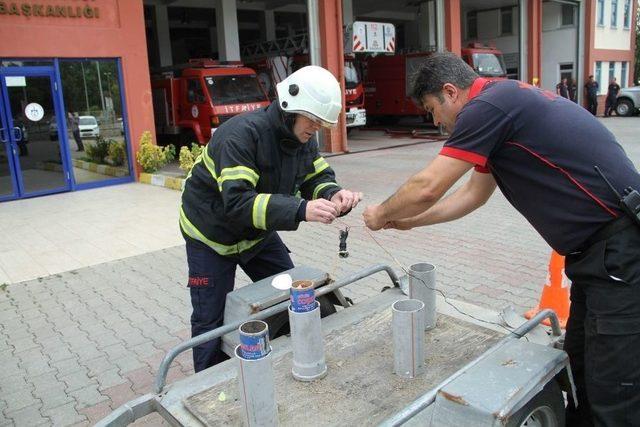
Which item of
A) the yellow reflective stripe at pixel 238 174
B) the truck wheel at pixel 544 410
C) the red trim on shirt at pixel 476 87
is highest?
the red trim on shirt at pixel 476 87

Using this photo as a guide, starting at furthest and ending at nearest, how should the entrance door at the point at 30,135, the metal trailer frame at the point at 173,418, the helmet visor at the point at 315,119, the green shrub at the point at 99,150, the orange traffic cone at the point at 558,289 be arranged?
1. the green shrub at the point at 99,150
2. the entrance door at the point at 30,135
3. the orange traffic cone at the point at 558,289
4. the helmet visor at the point at 315,119
5. the metal trailer frame at the point at 173,418

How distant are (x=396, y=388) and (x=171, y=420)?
910mm

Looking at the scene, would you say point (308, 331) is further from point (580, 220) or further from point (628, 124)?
point (628, 124)

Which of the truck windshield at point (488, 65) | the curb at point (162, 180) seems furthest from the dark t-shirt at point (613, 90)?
the curb at point (162, 180)

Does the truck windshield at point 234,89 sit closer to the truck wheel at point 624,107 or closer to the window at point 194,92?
the window at point 194,92

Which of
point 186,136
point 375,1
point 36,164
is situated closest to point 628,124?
point 375,1

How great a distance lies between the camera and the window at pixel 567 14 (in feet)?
87.4

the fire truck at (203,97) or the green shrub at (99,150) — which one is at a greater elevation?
the fire truck at (203,97)

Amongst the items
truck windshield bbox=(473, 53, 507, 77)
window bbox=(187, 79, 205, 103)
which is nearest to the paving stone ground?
window bbox=(187, 79, 205, 103)

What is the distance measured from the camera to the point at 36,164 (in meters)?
10.9

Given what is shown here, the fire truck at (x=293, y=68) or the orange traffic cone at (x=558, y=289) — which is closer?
the orange traffic cone at (x=558, y=289)

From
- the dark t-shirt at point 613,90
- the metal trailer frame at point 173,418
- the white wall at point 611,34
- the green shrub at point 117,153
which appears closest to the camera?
the metal trailer frame at point 173,418

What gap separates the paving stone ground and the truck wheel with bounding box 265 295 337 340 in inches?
23.1

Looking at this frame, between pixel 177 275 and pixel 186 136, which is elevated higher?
pixel 186 136
